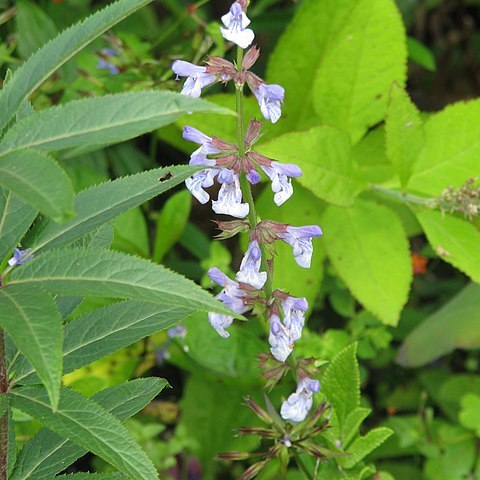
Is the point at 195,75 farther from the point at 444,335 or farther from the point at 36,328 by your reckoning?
the point at 444,335

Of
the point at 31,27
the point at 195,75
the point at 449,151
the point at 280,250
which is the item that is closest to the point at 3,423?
the point at 195,75

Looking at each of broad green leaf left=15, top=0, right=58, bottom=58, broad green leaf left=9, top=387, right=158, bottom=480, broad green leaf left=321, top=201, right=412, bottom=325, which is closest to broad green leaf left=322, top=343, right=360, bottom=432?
broad green leaf left=321, top=201, right=412, bottom=325

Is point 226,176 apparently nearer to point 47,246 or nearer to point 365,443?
point 47,246

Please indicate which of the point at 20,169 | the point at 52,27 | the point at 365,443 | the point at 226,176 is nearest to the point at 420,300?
the point at 365,443

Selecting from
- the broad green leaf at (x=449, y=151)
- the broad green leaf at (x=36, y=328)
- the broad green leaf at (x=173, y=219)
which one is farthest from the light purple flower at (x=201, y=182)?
the broad green leaf at (x=173, y=219)

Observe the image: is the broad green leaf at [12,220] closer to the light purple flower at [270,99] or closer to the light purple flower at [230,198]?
the light purple flower at [230,198]
